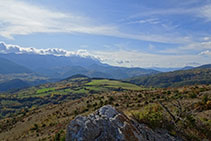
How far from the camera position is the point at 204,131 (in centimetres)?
970

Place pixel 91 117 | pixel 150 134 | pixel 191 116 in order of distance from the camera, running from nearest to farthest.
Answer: pixel 91 117 < pixel 150 134 < pixel 191 116

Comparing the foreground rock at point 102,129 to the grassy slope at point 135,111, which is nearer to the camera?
the foreground rock at point 102,129

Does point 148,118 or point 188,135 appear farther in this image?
point 148,118

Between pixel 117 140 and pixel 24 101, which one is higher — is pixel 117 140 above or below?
above

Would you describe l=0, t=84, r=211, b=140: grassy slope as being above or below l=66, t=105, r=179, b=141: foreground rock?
below

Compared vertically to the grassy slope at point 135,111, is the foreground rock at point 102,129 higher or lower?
higher

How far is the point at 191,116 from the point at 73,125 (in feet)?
29.5

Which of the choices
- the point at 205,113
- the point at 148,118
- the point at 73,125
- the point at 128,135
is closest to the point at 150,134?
the point at 148,118

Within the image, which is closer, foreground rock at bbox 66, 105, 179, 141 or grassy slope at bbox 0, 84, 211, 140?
foreground rock at bbox 66, 105, 179, 141

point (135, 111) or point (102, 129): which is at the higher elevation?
point (102, 129)

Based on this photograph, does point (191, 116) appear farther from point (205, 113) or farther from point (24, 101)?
point (24, 101)

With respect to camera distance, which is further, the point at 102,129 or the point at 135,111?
the point at 135,111

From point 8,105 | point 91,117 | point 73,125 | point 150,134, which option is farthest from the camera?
point 8,105

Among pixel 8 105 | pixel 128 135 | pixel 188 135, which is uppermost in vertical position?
pixel 128 135
